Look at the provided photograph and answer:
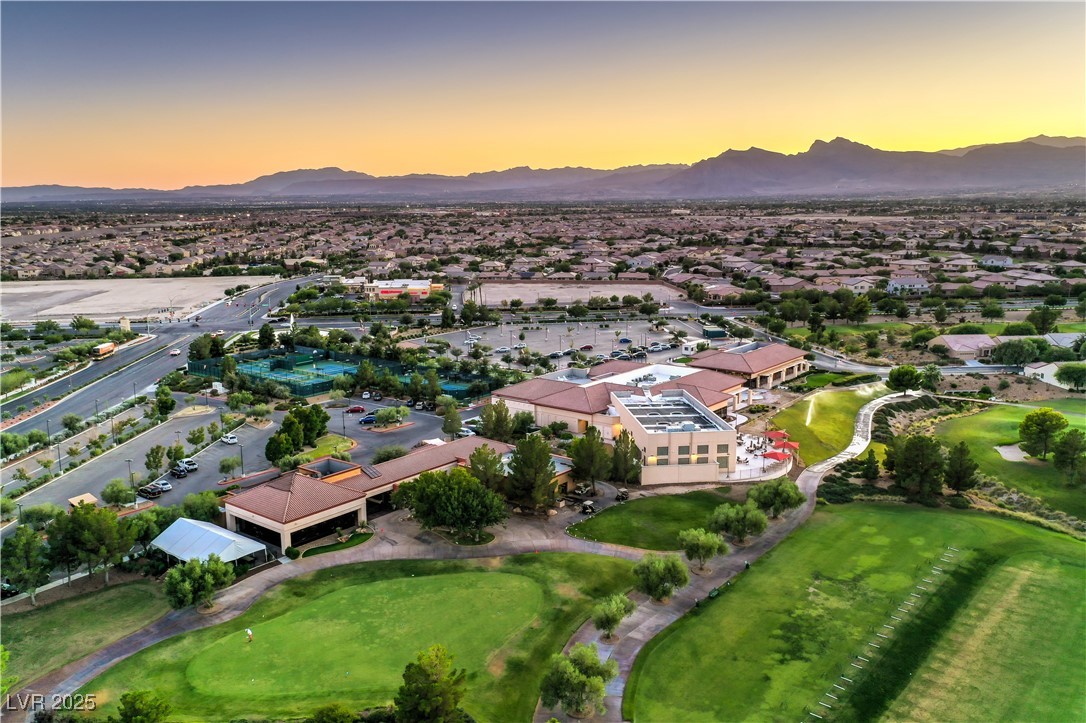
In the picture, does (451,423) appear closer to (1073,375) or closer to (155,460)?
(155,460)

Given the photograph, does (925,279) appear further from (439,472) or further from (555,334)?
(439,472)

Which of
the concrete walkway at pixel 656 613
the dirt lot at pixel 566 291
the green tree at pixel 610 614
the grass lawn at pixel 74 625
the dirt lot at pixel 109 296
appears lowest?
the concrete walkway at pixel 656 613

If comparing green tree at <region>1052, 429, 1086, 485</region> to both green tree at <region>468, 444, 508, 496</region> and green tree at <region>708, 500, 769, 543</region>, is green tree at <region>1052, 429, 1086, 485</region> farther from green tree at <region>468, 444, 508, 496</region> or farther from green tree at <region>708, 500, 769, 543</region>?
green tree at <region>468, 444, 508, 496</region>

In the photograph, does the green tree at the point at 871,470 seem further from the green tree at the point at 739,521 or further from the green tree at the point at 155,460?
the green tree at the point at 155,460

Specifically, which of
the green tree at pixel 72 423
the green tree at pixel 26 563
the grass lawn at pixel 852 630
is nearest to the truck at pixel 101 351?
the green tree at pixel 72 423

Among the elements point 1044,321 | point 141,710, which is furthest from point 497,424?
point 1044,321

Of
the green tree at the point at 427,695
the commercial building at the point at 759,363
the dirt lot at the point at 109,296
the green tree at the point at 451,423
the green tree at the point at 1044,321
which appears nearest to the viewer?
the green tree at the point at 427,695
